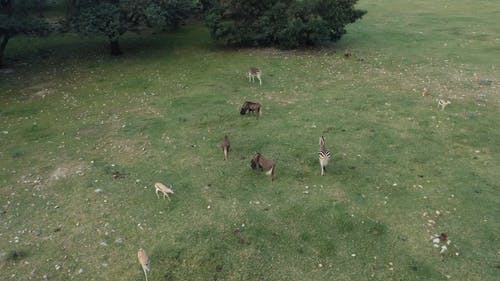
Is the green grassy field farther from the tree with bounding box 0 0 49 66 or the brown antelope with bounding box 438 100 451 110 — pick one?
the tree with bounding box 0 0 49 66

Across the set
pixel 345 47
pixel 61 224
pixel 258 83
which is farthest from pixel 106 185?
pixel 345 47

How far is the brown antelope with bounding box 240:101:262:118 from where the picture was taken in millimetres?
15867

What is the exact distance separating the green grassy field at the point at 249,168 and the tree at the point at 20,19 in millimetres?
2072

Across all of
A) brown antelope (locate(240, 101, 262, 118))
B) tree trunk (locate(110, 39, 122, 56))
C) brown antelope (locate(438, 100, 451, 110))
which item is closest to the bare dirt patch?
brown antelope (locate(240, 101, 262, 118))

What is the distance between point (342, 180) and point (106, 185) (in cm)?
664

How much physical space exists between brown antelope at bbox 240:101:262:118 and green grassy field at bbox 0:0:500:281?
1.28 feet

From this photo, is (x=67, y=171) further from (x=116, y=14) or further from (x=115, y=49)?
(x=115, y=49)

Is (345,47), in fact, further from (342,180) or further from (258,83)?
(342,180)

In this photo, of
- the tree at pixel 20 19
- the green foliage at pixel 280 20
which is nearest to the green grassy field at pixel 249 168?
the green foliage at pixel 280 20

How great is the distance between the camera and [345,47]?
957 inches

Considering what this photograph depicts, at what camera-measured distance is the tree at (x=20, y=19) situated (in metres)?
19.4

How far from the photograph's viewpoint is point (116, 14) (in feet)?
69.6

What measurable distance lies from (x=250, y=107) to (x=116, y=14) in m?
9.67

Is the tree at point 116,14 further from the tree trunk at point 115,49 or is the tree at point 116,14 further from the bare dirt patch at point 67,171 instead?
the bare dirt patch at point 67,171
